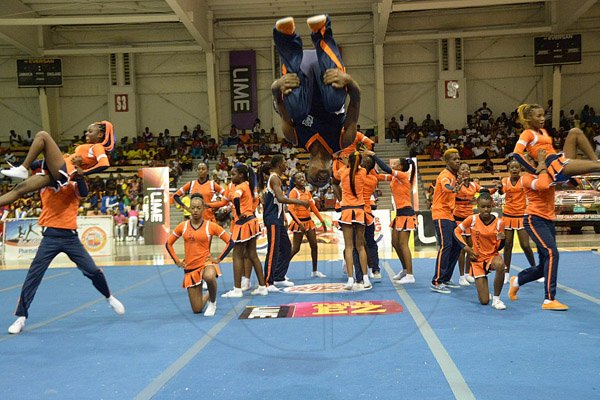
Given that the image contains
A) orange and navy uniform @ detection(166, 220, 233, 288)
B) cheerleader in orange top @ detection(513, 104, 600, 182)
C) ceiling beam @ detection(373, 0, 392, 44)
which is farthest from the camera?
ceiling beam @ detection(373, 0, 392, 44)

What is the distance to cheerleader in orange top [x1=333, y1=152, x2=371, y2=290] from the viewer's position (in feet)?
25.8

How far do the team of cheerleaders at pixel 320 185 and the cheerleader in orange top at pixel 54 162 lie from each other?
11 millimetres

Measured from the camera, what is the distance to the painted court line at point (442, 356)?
11.8ft

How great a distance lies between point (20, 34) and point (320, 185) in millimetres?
22109

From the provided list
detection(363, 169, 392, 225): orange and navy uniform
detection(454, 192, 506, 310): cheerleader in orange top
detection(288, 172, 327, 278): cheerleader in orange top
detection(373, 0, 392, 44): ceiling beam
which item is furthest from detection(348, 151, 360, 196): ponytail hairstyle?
detection(373, 0, 392, 44): ceiling beam

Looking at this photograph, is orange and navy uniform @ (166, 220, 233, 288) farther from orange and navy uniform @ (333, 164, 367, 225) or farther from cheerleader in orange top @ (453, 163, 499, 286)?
cheerleader in orange top @ (453, 163, 499, 286)

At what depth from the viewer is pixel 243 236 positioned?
24.8 ft

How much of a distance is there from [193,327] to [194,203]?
1.50 meters

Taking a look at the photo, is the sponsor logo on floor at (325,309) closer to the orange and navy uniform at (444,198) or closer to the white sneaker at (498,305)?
the white sneaker at (498,305)

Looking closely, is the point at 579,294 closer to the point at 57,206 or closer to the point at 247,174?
the point at 247,174

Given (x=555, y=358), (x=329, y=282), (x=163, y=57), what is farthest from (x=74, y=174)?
(x=163, y=57)

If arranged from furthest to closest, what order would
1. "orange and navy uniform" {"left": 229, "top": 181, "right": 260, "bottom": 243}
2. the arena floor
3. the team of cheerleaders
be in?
"orange and navy uniform" {"left": 229, "top": 181, "right": 260, "bottom": 243} → the team of cheerleaders → the arena floor

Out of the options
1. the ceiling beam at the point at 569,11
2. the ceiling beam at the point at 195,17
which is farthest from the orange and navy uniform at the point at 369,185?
the ceiling beam at the point at 569,11

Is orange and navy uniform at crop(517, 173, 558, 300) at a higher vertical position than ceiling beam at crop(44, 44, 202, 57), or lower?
lower
